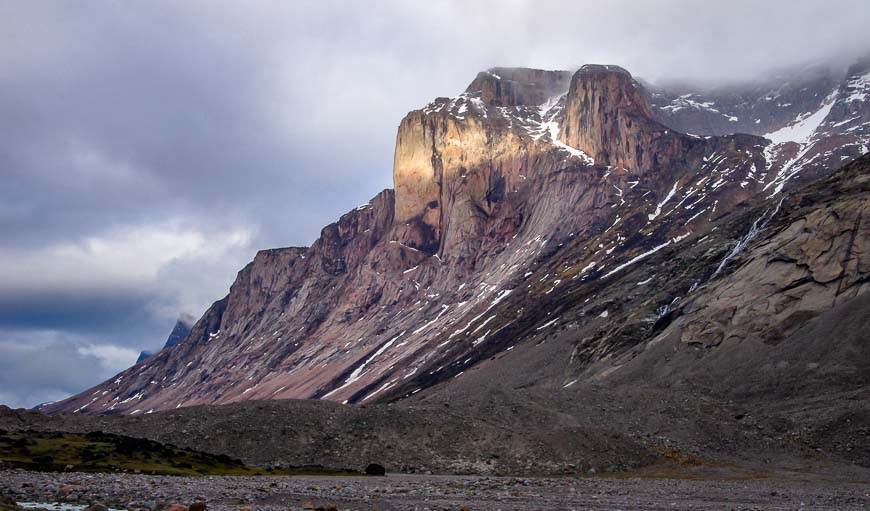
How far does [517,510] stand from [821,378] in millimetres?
61602

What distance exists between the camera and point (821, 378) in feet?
249

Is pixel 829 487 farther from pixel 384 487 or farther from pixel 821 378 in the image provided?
pixel 821 378

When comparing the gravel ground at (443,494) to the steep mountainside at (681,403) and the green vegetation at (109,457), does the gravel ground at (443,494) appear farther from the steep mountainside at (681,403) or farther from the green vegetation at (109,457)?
the steep mountainside at (681,403)

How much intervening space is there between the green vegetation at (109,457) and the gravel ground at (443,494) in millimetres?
4664

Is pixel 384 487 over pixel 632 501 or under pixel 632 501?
over

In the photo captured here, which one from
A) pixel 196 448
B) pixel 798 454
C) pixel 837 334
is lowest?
pixel 798 454

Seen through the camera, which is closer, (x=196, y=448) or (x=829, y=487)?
(x=829, y=487)

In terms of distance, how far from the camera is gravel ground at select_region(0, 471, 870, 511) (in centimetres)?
2780

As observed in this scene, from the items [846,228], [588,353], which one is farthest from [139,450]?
[846,228]

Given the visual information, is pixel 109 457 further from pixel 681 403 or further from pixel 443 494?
pixel 681 403

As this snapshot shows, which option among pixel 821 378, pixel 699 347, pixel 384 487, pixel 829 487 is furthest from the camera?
pixel 699 347

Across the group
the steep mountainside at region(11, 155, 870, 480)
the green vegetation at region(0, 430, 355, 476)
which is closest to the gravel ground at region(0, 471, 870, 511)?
the green vegetation at region(0, 430, 355, 476)

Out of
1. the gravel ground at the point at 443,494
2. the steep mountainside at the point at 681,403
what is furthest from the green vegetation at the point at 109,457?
the gravel ground at the point at 443,494

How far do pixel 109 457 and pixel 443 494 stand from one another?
84.9 ft
